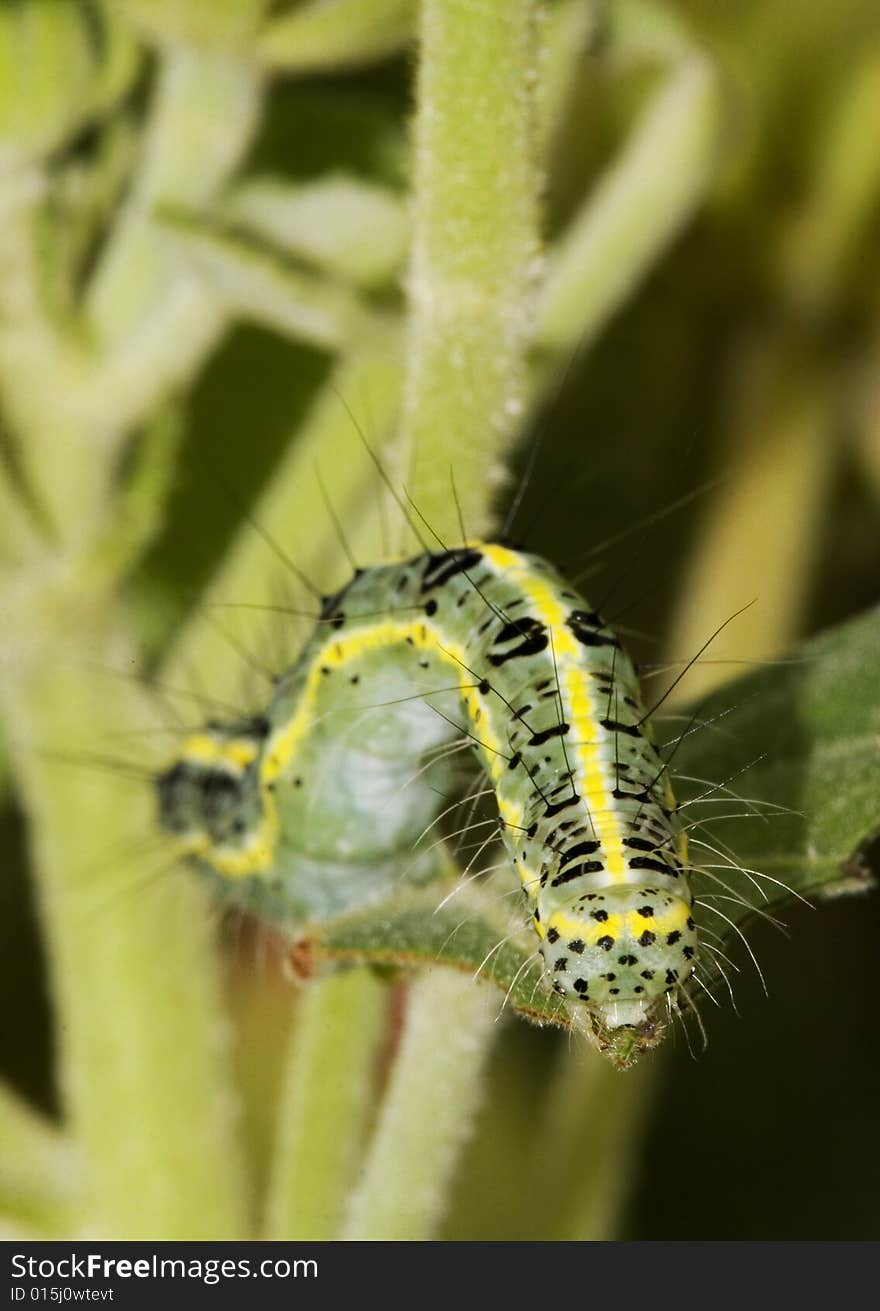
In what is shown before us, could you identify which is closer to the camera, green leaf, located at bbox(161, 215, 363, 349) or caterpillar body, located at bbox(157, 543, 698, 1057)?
caterpillar body, located at bbox(157, 543, 698, 1057)

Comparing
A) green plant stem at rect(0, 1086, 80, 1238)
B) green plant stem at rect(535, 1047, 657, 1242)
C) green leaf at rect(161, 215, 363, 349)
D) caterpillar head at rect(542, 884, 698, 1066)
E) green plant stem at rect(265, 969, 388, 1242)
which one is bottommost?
green plant stem at rect(535, 1047, 657, 1242)

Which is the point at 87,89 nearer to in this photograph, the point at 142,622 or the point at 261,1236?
the point at 142,622

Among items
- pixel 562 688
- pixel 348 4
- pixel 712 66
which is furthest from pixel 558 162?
pixel 562 688

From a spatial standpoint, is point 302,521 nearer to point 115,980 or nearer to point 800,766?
point 115,980

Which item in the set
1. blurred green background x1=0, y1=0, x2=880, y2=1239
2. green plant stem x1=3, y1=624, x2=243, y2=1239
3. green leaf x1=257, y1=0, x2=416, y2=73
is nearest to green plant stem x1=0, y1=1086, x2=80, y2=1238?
green plant stem x1=3, y1=624, x2=243, y2=1239

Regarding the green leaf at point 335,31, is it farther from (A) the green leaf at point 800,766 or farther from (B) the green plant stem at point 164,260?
(A) the green leaf at point 800,766

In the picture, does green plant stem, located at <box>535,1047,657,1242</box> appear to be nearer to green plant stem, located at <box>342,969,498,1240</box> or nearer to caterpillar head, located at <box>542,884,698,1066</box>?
green plant stem, located at <box>342,969,498,1240</box>

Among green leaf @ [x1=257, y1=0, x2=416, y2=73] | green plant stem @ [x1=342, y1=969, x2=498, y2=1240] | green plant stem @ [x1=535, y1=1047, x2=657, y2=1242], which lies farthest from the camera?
green plant stem @ [x1=535, y1=1047, x2=657, y2=1242]
